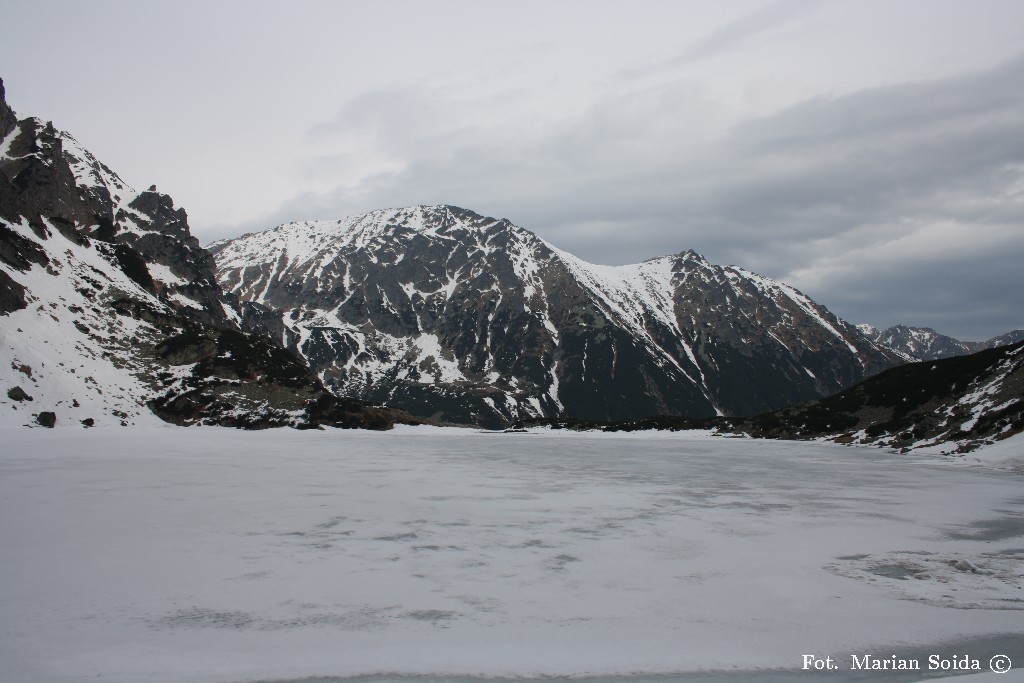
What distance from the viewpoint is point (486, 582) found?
11.6 metres

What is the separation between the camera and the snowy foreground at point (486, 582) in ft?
26.7

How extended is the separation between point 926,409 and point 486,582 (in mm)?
75748

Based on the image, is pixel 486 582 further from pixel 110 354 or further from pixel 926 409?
pixel 110 354

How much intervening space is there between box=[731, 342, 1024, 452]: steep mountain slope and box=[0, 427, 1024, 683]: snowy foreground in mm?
36274

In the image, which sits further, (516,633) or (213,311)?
(213,311)

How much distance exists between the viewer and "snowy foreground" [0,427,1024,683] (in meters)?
8.13

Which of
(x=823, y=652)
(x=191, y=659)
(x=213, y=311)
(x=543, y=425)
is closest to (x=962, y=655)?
(x=823, y=652)

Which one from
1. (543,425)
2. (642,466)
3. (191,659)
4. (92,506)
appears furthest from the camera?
(543,425)

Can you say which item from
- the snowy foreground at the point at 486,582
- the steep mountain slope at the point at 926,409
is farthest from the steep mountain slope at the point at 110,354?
the steep mountain slope at the point at 926,409

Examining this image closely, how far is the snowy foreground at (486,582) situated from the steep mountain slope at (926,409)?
3627 cm

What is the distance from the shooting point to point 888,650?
8516 millimetres

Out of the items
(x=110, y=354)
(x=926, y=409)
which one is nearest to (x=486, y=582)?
(x=926, y=409)

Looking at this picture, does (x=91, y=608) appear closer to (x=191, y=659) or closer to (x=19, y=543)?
(x=191, y=659)

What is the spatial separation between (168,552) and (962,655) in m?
13.9
